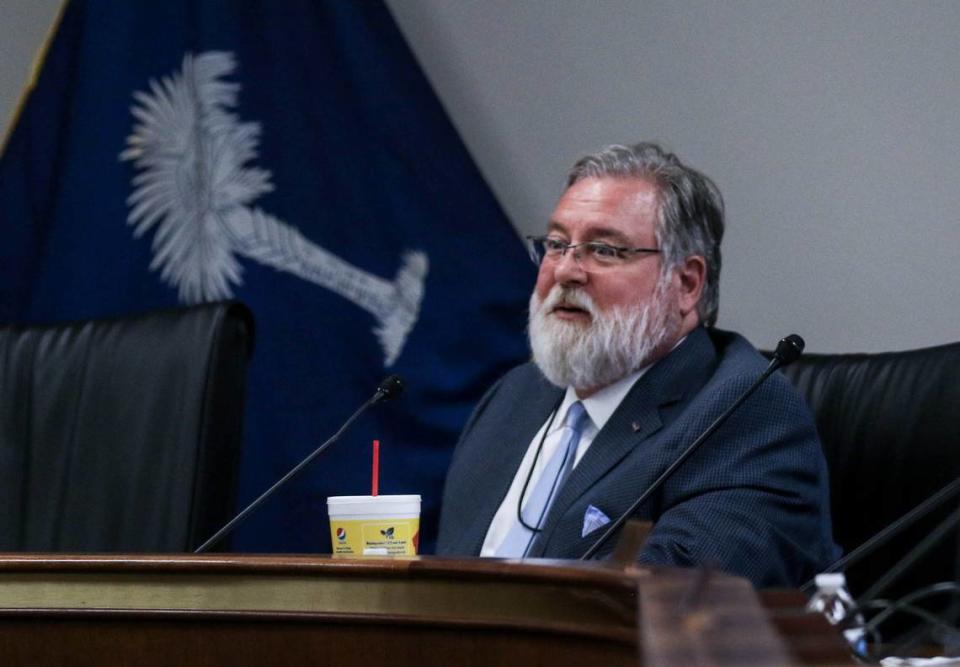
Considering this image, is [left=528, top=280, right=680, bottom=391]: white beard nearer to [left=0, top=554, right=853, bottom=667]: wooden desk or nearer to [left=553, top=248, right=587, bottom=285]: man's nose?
[left=553, top=248, right=587, bottom=285]: man's nose

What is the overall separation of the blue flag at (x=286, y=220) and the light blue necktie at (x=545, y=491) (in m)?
0.73

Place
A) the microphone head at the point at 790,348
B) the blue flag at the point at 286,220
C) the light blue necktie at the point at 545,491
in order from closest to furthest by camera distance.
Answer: the microphone head at the point at 790,348, the light blue necktie at the point at 545,491, the blue flag at the point at 286,220

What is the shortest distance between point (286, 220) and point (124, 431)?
0.83 m

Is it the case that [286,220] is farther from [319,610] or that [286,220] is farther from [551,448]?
[319,610]

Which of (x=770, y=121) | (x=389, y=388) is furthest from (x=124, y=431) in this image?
(x=770, y=121)

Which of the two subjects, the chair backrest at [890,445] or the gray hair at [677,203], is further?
the gray hair at [677,203]

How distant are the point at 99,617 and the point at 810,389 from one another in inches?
57.7

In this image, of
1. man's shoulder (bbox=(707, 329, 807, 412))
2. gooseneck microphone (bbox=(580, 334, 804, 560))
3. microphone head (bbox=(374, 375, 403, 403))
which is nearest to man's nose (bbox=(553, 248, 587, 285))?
man's shoulder (bbox=(707, 329, 807, 412))

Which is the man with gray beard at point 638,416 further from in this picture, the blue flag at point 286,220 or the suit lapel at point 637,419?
the blue flag at point 286,220

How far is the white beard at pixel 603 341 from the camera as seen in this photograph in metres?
2.67

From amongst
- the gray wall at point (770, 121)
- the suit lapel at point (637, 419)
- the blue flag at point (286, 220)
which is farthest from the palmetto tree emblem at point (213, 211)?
the suit lapel at point (637, 419)

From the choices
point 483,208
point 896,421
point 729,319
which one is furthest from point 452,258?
point 896,421

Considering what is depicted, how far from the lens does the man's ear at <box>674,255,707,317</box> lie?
2.80m

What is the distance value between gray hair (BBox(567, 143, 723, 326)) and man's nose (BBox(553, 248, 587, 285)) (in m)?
Result: 0.15
